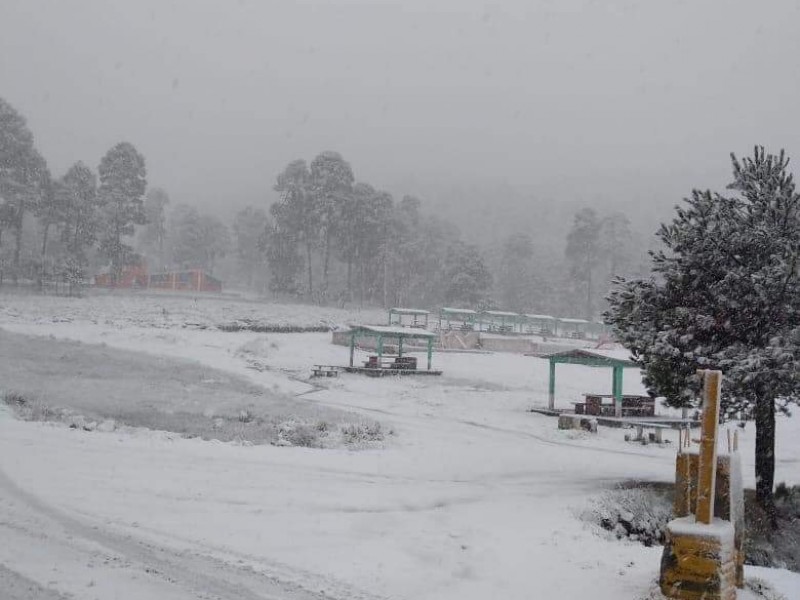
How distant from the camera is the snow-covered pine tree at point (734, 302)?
12.4 m

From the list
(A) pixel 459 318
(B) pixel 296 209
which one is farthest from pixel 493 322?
(B) pixel 296 209

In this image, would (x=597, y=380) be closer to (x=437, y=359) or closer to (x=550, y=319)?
(x=437, y=359)

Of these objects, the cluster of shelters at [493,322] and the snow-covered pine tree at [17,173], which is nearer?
the snow-covered pine tree at [17,173]

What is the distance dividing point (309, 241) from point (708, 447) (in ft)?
228

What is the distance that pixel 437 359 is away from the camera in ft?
140

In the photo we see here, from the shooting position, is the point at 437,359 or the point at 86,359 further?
the point at 437,359

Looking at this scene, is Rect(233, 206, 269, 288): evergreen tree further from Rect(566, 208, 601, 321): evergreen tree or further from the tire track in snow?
the tire track in snow

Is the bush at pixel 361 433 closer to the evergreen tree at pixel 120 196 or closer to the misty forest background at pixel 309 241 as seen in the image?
the misty forest background at pixel 309 241

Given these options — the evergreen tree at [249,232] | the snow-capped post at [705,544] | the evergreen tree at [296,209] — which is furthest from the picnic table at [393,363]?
the evergreen tree at [249,232]

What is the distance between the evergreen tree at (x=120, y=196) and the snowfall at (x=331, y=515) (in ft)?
163

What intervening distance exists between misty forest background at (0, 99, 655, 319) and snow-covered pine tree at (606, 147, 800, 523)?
132ft

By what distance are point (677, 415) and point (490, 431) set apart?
1076 centimetres

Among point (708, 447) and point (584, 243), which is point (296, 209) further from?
point (708, 447)

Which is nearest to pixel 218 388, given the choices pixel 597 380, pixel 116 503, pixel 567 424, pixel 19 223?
pixel 567 424
